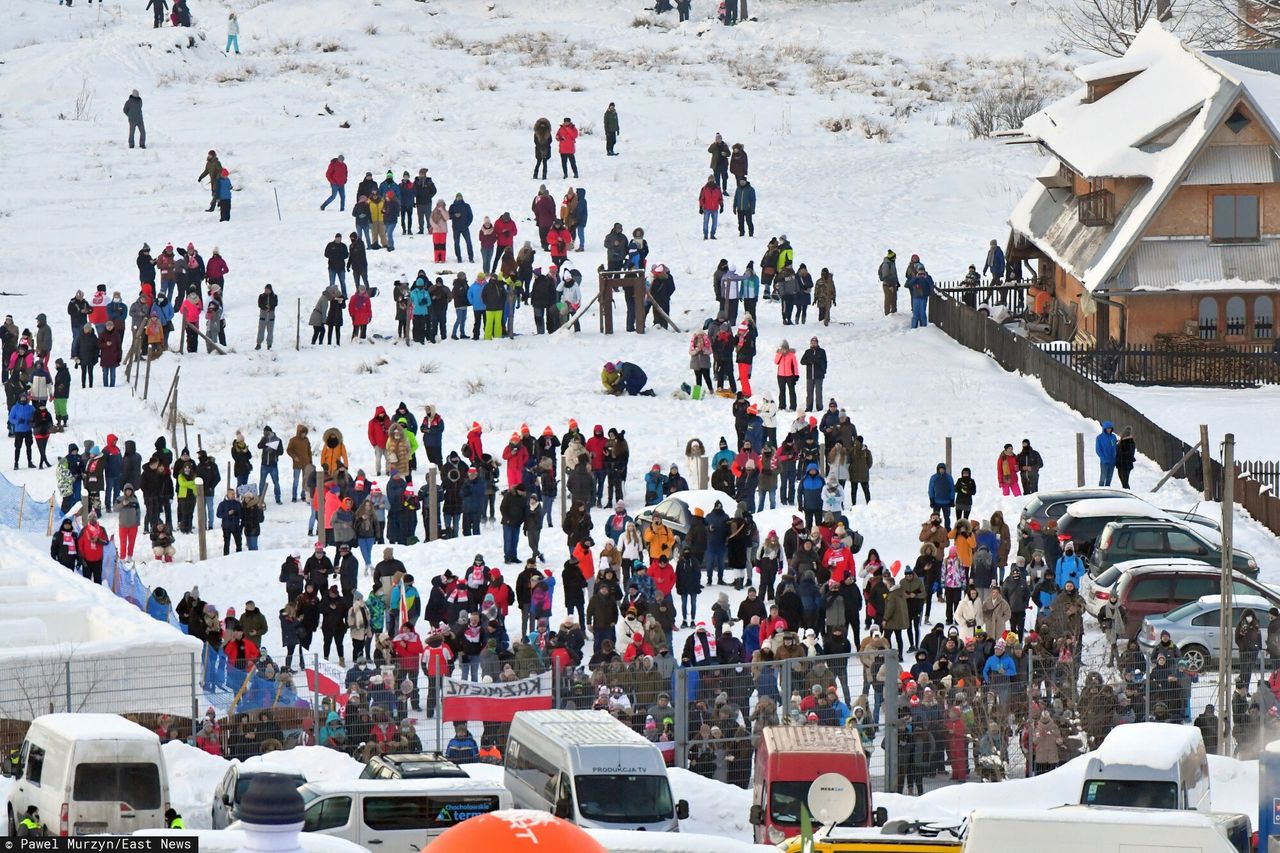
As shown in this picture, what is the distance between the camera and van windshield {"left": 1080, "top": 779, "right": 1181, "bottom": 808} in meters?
19.0

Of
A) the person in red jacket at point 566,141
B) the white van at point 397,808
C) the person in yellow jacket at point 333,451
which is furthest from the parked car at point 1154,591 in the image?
the person in red jacket at point 566,141

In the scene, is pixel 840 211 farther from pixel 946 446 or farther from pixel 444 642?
pixel 444 642

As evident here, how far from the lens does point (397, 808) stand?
18203 millimetres

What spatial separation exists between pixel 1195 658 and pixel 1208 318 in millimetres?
20970

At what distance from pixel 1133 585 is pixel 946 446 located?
7.95 metres

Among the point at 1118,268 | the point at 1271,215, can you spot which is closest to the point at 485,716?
the point at 1118,268

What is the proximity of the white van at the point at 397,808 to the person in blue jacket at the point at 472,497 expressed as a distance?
14313 millimetres

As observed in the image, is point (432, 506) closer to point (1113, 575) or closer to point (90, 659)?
point (90, 659)

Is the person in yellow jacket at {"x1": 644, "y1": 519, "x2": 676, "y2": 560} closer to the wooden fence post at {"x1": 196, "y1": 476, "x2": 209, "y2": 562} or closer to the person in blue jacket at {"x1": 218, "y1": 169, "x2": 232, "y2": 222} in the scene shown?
the wooden fence post at {"x1": 196, "y1": 476, "x2": 209, "y2": 562}

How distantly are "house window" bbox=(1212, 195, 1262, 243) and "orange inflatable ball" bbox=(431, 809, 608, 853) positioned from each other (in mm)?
38713

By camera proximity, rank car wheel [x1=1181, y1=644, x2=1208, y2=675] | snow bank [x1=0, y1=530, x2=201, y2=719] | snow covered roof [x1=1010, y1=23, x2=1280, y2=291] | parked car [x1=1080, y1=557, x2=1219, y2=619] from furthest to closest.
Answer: snow covered roof [x1=1010, y1=23, x2=1280, y2=291]
parked car [x1=1080, y1=557, x2=1219, y2=619]
car wheel [x1=1181, y1=644, x2=1208, y2=675]
snow bank [x1=0, y1=530, x2=201, y2=719]

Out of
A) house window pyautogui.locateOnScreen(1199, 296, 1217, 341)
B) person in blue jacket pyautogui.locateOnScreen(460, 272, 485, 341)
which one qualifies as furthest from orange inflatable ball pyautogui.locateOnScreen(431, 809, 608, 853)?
house window pyautogui.locateOnScreen(1199, 296, 1217, 341)

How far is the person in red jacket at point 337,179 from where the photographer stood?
52.2 meters

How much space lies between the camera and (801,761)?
765 inches
